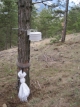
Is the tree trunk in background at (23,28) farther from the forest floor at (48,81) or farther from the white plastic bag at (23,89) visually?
the forest floor at (48,81)

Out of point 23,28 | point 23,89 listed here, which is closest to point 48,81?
point 23,89

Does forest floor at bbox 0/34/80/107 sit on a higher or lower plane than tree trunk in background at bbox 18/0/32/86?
lower

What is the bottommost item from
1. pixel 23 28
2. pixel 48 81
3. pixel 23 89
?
pixel 48 81

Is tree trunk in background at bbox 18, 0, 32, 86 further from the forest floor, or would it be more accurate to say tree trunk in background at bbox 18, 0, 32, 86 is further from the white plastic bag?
the forest floor

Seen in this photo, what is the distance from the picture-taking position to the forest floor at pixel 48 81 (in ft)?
10.6

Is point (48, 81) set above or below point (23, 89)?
below

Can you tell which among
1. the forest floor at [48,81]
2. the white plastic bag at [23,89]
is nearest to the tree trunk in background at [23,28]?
the white plastic bag at [23,89]

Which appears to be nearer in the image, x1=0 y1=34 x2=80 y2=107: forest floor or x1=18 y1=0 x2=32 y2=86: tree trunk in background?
x1=18 y1=0 x2=32 y2=86: tree trunk in background

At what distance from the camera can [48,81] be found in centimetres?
413

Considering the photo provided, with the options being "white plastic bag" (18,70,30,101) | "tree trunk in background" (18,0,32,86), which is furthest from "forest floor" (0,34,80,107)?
"tree trunk in background" (18,0,32,86)

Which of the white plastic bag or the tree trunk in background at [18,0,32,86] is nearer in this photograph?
the tree trunk in background at [18,0,32,86]

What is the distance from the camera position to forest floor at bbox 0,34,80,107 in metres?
3.23

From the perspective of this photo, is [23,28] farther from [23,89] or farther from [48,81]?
[48,81]

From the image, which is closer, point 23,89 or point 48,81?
point 23,89
